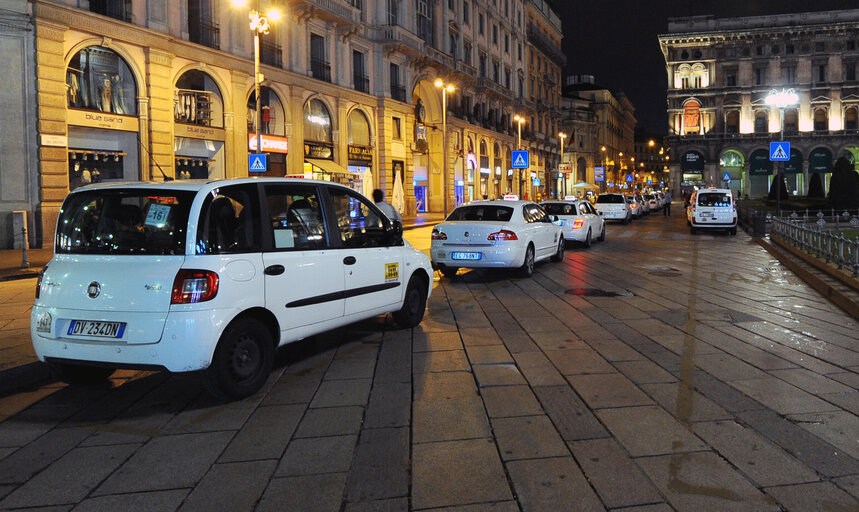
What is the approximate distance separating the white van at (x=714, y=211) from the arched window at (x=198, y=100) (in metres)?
19.8

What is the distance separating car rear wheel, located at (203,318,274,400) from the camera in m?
5.45

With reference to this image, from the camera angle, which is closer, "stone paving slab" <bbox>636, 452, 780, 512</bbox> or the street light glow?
"stone paving slab" <bbox>636, 452, 780, 512</bbox>

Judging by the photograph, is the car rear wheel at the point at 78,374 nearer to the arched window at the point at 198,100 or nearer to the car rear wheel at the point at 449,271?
the car rear wheel at the point at 449,271

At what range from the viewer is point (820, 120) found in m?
89.1

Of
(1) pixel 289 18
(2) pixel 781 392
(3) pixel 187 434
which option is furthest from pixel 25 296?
(1) pixel 289 18

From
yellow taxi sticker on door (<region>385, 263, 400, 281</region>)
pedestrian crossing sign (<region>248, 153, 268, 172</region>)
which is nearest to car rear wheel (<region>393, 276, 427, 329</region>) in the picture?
yellow taxi sticker on door (<region>385, 263, 400, 281</region>)

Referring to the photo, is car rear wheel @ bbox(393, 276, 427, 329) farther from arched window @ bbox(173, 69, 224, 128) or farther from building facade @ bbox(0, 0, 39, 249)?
arched window @ bbox(173, 69, 224, 128)

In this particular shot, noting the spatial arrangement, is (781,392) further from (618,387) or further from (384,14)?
(384,14)

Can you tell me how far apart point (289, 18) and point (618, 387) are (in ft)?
92.1

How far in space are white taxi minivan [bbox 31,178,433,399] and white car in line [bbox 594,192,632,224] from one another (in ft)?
108

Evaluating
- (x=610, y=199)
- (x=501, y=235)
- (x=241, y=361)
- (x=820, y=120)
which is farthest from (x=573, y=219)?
(x=820, y=120)

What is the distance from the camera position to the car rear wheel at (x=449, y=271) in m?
14.0

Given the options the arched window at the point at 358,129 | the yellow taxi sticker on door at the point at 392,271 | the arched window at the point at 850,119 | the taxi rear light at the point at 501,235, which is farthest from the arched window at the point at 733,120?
the yellow taxi sticker on door at the point at 392,271

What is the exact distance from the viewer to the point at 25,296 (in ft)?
37.5
